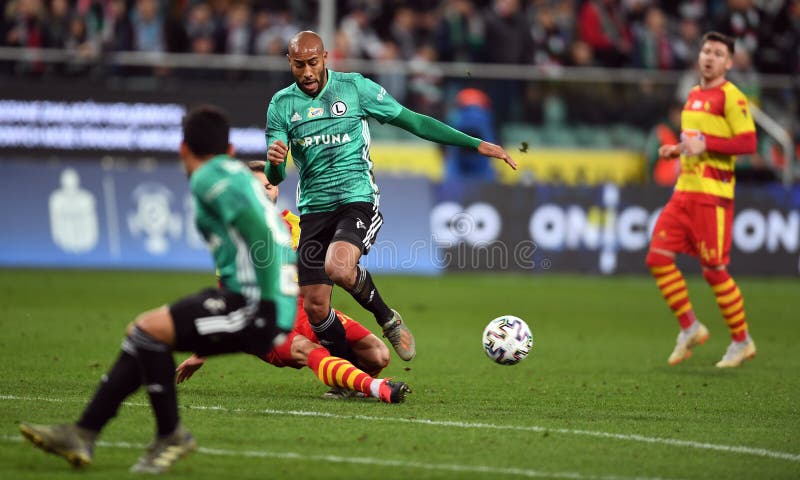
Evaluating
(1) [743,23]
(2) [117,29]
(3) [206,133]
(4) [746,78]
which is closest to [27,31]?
(2) [117,29]

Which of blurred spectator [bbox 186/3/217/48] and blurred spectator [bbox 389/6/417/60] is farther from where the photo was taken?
blurred spectator [bbox 389/6/417/60]

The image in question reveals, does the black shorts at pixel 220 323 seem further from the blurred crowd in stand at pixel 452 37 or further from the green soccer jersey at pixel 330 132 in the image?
the blurred crowd in stand at pixel 452 37

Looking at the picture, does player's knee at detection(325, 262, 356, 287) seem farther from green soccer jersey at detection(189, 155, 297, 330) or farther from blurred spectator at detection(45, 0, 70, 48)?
blurred spectator at detection(45, 0, 70, 48)

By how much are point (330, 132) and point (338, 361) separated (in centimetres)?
181

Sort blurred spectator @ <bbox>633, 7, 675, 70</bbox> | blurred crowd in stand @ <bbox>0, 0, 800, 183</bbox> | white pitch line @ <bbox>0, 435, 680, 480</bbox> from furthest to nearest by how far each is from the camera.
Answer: blurred spectator @ <bbox>633, 7, 675, 70</bbox> → blurred crowd in stand @ <bbox>0, 0, 800, 183</bbox> → white pitch line @ <bbox>0, 435, 680, 480</bbox>

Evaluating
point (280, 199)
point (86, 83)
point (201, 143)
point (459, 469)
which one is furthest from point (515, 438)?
point (86, 83)

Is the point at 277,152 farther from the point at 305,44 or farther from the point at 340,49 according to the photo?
the point at 340,49

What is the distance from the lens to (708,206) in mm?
10672

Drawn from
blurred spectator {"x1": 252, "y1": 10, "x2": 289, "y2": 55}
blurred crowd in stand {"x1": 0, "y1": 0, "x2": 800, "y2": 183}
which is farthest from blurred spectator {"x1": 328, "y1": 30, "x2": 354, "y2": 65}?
blurred spectator {"x1": 252, "y1": 10, "x2": 289, "y2": 55}

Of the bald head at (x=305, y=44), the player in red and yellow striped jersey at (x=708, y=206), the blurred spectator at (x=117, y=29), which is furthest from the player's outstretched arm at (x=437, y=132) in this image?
the blurred spectator at (x=117, y=29)

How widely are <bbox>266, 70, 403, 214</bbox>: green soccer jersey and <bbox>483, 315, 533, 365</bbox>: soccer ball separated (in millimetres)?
1375

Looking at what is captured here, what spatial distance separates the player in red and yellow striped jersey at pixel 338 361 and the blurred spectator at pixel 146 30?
→ 39.1 feet

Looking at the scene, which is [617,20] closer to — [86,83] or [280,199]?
[280,199]

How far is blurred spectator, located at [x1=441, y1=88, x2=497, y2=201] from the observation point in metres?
20.2
